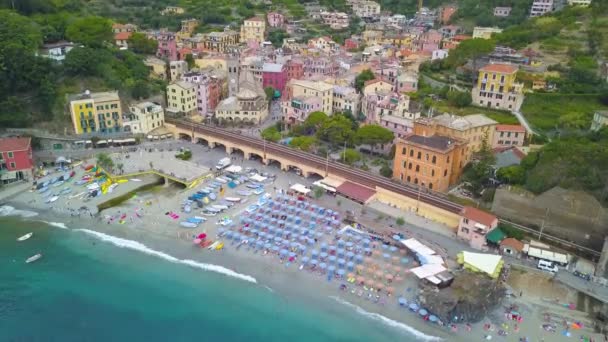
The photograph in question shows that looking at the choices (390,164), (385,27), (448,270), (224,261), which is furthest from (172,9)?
(448,270)

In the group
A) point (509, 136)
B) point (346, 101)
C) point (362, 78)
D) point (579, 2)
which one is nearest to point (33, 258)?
point (346, 101)

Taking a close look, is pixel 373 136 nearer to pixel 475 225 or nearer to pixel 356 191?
pixel 356 191

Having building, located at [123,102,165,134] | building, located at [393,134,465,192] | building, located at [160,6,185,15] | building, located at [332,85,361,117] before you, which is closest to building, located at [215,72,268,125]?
building, located at [123,102,165,134]

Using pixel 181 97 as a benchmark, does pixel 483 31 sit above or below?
above

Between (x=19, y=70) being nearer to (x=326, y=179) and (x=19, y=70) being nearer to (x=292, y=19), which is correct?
(x=326, y=179)

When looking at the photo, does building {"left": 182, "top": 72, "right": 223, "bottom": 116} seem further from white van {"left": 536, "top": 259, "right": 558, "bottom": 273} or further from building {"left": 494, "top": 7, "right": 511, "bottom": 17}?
building {"left": 494, "top": 7, "right": 511, "bottom": 17}

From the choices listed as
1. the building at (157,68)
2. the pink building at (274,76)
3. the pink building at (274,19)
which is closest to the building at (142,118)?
the building at (157,68)

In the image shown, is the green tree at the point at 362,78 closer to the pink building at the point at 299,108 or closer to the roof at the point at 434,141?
the pink building at the point at 299,108
